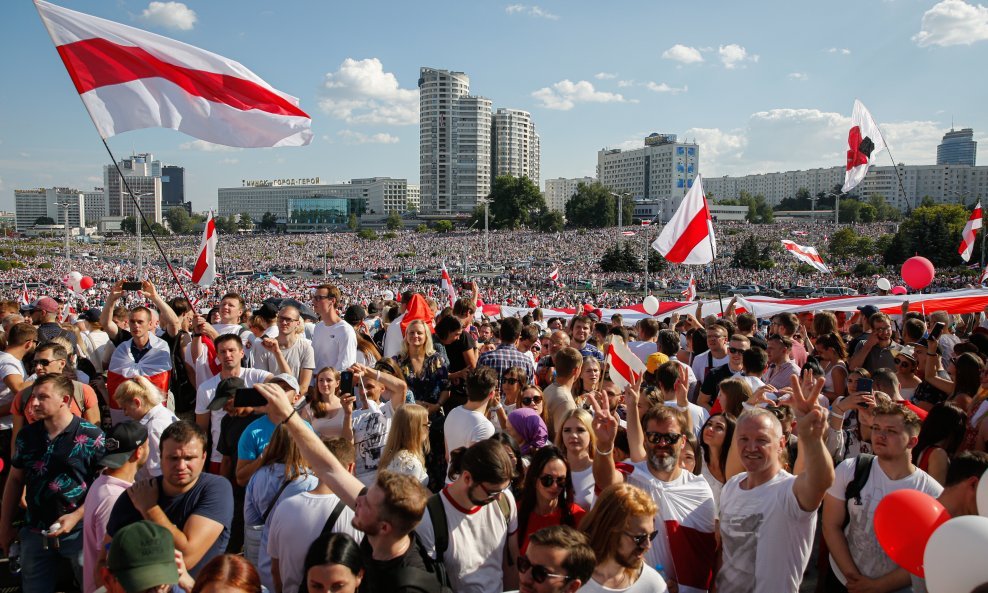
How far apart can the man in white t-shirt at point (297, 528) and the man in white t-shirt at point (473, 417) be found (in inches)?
42.0

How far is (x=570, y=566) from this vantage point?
7.22 feet

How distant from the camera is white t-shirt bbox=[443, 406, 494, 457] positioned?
3.85m

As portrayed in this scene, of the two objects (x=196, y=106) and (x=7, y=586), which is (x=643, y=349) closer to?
(x=196, y=106)

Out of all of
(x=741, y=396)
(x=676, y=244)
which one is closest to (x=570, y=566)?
(x=741, y=396)

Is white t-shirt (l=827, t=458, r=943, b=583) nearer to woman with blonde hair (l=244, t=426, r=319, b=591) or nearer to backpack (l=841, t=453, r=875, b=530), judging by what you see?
backpack (l=841, t=453, r=875, b=530)

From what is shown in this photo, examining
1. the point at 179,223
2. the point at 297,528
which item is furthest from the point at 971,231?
the point at 179,223

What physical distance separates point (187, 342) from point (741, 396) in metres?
4.60

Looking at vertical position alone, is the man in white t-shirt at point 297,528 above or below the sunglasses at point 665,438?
below

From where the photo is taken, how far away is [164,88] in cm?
547

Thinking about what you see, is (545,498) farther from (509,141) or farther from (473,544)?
(509,141)

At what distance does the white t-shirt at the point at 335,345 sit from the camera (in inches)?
221

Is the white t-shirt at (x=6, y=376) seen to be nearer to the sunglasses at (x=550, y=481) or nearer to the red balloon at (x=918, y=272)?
the sunglasses at (x=550, y=481)

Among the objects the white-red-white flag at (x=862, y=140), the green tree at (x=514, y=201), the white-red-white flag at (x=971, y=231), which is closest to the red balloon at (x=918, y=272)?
the white-red-white flag at (x=862, y=140)

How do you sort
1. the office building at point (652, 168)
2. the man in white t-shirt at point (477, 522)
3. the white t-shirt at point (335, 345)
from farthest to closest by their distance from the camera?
the office building at point (652, 168)
the white t-shirt at point (335, 345)
the man in white t-shirt at point (477, 522)
